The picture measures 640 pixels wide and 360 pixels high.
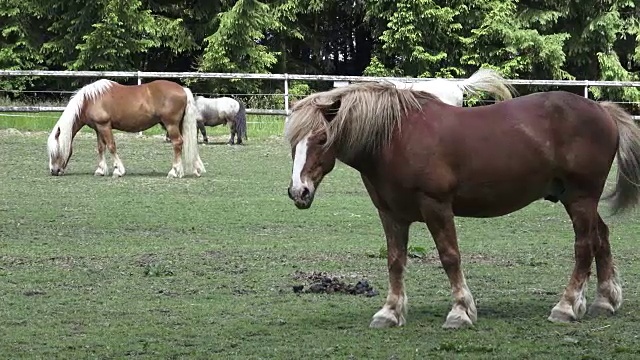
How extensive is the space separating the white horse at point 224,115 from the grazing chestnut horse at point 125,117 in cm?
550

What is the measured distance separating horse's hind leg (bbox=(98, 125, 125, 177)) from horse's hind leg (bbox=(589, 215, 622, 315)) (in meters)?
11.1

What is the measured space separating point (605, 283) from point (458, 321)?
1183mm

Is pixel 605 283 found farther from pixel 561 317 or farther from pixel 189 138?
pixel 189 138

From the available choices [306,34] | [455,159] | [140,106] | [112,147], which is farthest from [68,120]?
[306,34]

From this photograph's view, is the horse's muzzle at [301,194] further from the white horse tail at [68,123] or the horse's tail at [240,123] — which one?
the horse's tail at [240,123]

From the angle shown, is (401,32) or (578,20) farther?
(578,20)

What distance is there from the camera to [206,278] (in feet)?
26.2

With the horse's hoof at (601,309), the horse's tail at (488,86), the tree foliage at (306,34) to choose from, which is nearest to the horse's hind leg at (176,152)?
the horse's tail at (488,86)

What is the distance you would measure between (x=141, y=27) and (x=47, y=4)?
320cm

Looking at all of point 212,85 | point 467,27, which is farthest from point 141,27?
point 467,27

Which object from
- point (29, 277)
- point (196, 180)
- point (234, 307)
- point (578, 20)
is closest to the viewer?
point (234, 307)

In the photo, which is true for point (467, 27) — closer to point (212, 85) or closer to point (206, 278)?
point (212, 85)

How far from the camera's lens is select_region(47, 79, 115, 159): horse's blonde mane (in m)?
16.7

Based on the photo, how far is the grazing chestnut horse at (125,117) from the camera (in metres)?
16.8
